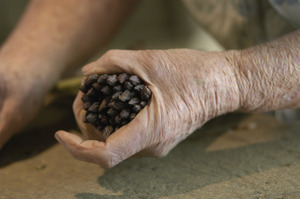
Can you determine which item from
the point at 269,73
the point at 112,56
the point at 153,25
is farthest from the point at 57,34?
the point at 153,25

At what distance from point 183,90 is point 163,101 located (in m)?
0.07

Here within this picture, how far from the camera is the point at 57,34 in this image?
134 cm

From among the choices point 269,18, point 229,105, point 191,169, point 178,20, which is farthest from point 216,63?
point 178,20

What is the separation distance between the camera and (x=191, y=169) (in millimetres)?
955

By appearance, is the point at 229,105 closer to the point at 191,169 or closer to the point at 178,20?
the point at 191,169

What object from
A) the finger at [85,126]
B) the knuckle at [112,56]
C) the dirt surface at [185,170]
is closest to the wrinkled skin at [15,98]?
the dirt surface at [185,170]

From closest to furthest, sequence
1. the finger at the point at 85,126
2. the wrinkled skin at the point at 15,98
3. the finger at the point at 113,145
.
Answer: the finger at the point at 113,145
the finger at the point at 85,126
the wrinkled skin at the point at 15,98

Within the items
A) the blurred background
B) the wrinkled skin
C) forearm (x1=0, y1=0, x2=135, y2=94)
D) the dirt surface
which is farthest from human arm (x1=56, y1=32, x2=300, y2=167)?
the blurred background

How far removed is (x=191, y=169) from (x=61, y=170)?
1.31ft

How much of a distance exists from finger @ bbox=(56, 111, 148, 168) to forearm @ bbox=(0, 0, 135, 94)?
539 mm

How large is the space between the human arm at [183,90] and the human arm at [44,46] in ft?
1.09

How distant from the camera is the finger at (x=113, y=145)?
2.42ft

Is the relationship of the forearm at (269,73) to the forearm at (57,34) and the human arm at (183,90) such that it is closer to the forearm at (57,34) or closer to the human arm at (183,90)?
the human arm at (183,90)

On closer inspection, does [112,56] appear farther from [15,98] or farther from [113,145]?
[15,98]
